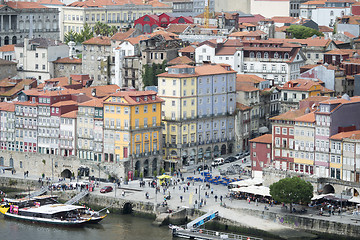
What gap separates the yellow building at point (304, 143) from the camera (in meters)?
155

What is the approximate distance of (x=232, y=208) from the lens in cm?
14850

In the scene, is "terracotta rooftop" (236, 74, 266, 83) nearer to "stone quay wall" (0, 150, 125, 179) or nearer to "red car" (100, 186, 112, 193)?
"stone quay wall" (0, 150, 125, 179)

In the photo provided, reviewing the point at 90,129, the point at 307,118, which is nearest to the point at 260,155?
the point at 307,118

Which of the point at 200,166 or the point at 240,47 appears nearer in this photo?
the point at 200,166

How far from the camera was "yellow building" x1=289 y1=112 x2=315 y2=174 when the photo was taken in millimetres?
154750

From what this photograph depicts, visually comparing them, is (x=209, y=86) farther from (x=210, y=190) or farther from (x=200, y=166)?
(x=210, y=190)

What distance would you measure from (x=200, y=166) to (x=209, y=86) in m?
11.5

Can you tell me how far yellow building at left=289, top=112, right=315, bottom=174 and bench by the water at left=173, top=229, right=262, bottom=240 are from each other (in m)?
17.3

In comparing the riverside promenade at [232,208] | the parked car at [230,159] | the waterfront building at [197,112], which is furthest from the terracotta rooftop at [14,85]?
the parked car at [230,159]

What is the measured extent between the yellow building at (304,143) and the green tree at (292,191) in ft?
30.3

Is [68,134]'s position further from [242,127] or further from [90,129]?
[242,127]

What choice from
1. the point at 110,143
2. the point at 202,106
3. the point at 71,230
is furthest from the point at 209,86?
the point at 71,230

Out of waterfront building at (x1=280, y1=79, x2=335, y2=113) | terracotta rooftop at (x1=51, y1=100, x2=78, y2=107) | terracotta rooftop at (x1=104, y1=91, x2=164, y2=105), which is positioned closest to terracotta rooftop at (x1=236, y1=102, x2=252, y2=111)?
waterfront building at (x1=280, y1=79, x2=335, y2=113)

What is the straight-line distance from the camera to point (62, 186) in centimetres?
16250
